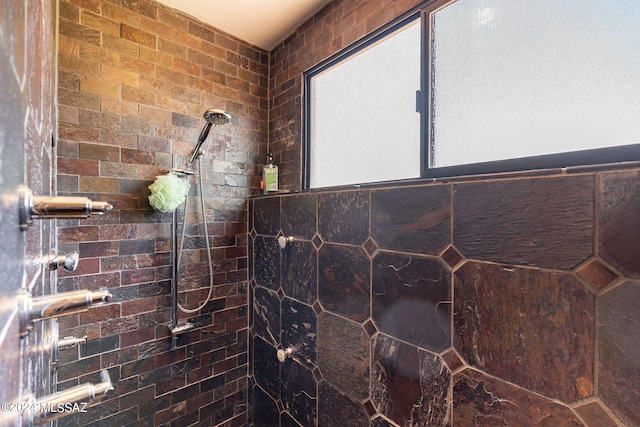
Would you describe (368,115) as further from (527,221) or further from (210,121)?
(527,221)

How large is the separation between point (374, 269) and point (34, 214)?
87cm

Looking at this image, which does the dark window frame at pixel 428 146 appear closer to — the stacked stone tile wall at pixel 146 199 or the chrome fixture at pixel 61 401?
A: the stacked stone tile wall at pixel 146 199

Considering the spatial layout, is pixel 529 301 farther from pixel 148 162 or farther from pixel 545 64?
pixel 148 162

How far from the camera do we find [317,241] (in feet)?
3.89

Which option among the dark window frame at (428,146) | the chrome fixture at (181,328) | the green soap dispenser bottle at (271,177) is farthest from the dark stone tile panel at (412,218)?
the chrome fixture at (181,328)

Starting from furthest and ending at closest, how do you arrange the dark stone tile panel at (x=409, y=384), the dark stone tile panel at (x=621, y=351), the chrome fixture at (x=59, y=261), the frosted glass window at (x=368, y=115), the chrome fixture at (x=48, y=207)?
the frosted glass window at (x=368, y=115) → the dark stone tile panel at (x=409, y=384) → the chrome fixture at (x=59, y=261) → the dark stone tile panel at (x=621, y=351) → the chrome fixture at (x=48, y=207)

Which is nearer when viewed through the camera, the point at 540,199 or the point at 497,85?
the point at 540,199

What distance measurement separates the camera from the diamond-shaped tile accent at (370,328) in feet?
3.13

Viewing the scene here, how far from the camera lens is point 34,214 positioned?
33 cm

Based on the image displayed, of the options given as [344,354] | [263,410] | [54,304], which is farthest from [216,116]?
[263,410]

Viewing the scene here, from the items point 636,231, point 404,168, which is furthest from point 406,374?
point 404,168

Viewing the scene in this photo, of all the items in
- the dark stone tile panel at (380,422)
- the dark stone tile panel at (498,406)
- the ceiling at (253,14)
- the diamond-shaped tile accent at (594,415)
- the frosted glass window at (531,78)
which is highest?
the ceiling at (253,14)

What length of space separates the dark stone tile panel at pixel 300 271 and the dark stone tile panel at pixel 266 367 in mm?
425

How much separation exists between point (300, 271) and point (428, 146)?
81 centimetres
